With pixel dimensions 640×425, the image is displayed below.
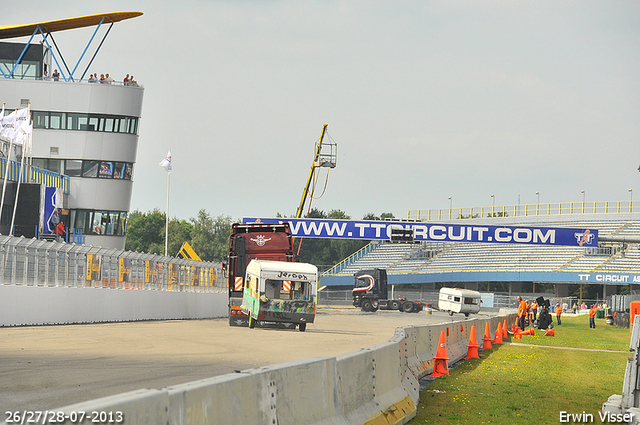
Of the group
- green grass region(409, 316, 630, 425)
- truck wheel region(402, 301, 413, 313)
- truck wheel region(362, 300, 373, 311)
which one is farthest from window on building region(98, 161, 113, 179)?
green grass region(409, 316, 630, 425)

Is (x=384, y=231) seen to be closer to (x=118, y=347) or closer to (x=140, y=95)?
(x=140, y=95)

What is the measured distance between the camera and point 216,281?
42156mm

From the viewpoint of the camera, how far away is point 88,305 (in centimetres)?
2720

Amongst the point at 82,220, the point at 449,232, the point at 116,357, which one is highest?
the point at 449,232

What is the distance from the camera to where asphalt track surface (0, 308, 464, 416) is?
410 inches

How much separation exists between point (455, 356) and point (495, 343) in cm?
891

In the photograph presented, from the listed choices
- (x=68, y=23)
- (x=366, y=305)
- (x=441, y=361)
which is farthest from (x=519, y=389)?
(x=68, y=23)

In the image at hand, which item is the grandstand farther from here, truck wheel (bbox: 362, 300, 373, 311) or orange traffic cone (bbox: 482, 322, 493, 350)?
orange traffic cone (bbox: 482, 322, 493, 350)

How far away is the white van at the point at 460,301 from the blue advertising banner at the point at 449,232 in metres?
5.49

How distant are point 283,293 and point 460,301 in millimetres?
34177

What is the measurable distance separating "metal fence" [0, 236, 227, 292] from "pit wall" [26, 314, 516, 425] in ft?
48.0

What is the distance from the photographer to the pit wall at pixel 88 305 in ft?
75.9

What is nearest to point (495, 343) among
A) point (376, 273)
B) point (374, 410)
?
point (374, 410)

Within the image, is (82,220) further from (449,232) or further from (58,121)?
(449,232)
